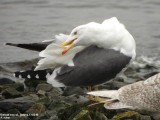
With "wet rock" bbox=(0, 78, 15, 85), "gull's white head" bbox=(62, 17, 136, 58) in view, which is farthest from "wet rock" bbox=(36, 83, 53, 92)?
"gull's white head" bbox=(62, 17, 136, 58)

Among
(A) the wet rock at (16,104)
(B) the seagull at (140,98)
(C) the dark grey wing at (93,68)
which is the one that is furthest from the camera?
(C) the dark grey wing at (93,68)

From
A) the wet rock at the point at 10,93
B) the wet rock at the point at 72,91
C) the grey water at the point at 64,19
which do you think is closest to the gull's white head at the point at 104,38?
the wet rock at the point at 72,91

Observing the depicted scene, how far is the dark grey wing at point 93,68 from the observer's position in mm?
7773

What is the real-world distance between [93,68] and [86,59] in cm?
18

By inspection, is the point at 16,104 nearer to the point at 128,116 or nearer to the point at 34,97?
the point at 34,97

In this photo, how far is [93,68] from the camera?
25.5 ft

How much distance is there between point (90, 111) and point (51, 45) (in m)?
1.54

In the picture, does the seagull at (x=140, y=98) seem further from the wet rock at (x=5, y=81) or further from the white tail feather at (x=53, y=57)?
the wet rock at (x=5, y=81)

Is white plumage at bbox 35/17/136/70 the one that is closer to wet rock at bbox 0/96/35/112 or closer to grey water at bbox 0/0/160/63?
wet rock at bbox 0/96/35/112

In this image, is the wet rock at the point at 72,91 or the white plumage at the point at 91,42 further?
the wet rock at the point at 72,91

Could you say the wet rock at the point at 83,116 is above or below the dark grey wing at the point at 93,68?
below

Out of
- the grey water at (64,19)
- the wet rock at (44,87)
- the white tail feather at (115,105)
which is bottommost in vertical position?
the white tail feather at (115,105)

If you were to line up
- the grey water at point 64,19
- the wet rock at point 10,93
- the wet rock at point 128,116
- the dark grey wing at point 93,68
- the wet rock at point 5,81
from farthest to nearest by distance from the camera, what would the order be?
the grey water at point 64,19 → the wet rock at point 5,81 → the dark grey wing at point 93,68 → the wet rock at point 10,93 → the wet rock at point 128,116

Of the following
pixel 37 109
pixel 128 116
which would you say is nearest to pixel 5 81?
pixel 37 109
